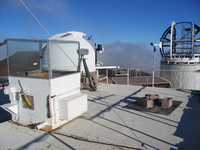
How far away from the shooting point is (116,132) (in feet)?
10.8

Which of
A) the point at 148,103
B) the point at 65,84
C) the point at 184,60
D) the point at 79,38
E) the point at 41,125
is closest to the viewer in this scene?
the point at 41,125

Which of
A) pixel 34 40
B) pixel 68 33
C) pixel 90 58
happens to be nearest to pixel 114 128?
pixel 34 40

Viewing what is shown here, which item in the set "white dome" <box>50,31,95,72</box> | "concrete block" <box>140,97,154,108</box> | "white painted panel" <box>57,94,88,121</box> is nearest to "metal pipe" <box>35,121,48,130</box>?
"white painted panel" <box>57,94,88,121</box>

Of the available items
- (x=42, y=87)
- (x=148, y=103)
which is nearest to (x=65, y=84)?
(x=42, y=87)

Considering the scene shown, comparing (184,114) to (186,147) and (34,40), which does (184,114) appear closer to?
(186,147)

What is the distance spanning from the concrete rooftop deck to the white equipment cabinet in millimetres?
268

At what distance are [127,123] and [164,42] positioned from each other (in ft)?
64.4

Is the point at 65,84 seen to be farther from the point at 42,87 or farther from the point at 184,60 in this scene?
the point at 184,60

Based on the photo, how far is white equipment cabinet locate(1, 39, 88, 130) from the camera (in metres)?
3.35

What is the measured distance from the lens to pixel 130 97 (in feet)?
19.3

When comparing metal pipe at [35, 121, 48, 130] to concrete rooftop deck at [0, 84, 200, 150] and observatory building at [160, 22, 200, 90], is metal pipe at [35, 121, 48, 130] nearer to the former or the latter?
concrete rooftop deck at [0, 84, 200, 150]

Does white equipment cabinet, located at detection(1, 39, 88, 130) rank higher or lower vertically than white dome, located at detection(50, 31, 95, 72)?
lower

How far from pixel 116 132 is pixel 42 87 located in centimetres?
168

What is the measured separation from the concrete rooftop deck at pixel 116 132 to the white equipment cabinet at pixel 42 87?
27 centimetres
